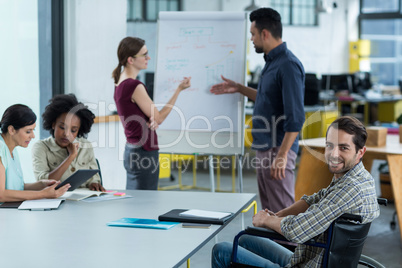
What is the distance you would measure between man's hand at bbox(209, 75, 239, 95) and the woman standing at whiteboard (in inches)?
28.5

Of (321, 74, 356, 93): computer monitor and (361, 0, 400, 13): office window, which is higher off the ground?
(361, 0, 400, 13): office window

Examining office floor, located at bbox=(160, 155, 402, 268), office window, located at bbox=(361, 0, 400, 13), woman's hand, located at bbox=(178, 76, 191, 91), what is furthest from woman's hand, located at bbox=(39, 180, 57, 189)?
office window, located at bbox=(361, 0, 400, 13)

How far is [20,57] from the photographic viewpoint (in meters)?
4.37

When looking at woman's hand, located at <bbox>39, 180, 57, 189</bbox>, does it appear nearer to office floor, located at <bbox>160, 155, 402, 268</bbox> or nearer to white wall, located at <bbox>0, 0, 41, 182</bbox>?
office floor, located at <bbox>160, 155, 402, 268</bbox>

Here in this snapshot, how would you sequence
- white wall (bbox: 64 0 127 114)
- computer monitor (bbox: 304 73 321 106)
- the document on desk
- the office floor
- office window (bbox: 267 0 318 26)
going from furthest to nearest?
office window (bbox: 267 0 318 26) < computer monitor (bbox: 304 73 321 106) < white wall (bbox: 64 0 127 114) < the office floor < the document on desk

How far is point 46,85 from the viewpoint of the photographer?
185 inches

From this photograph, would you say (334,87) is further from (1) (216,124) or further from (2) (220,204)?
(2) (220,204)

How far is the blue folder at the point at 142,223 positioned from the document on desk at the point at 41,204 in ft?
1.38

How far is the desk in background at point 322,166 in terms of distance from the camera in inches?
159

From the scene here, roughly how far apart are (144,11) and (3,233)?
8.00 m

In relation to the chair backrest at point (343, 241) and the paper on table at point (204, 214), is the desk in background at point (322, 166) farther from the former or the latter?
the chair backrest at point (343, 241)

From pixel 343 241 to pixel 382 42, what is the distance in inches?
547

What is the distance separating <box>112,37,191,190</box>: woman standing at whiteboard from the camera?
3357 millimetres

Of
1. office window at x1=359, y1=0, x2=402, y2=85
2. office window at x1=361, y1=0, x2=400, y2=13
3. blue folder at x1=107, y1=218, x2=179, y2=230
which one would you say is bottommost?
blue folder at x1=107, y1=218, x2=179, y2=230
